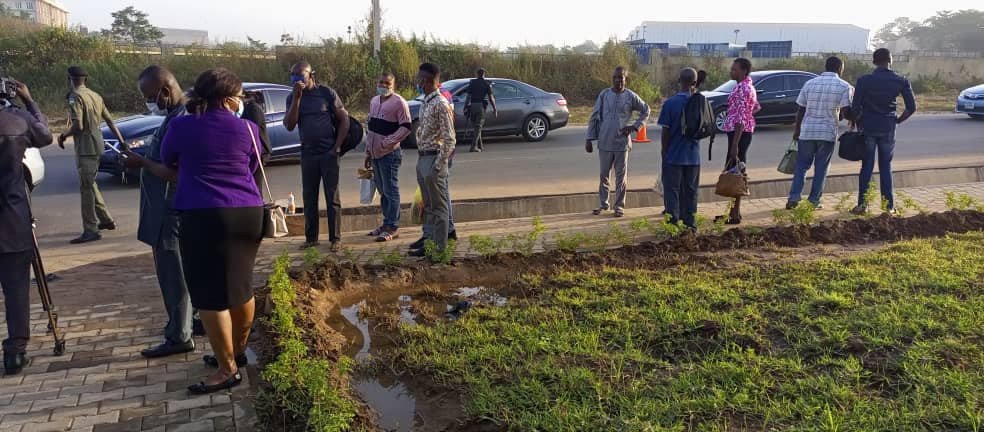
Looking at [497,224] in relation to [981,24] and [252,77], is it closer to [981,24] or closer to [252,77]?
[252,77]

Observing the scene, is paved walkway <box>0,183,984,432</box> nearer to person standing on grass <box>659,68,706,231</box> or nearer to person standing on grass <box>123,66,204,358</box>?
person standing on grass <box>123,66,204,358</box>

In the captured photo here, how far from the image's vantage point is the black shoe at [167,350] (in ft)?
14.5

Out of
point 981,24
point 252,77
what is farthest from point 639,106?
point 981,24

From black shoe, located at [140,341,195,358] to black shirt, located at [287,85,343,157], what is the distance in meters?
2.58

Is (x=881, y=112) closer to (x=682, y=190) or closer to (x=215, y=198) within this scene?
(x=682, y=190)

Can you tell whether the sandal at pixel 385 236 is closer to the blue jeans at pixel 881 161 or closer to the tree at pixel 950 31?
the blue jeans at pixel 881 161

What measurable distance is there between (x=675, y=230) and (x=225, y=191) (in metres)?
4.28

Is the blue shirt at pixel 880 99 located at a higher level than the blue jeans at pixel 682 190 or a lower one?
higher

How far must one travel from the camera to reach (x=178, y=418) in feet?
11.9

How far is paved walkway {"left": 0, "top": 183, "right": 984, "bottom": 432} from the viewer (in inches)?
142

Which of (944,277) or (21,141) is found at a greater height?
(21,141)

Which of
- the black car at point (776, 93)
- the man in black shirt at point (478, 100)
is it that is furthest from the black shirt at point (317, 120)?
the black car at point (776, 93)

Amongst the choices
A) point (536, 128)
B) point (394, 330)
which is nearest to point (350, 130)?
point (394, 330)

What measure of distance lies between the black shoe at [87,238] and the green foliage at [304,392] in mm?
4466
